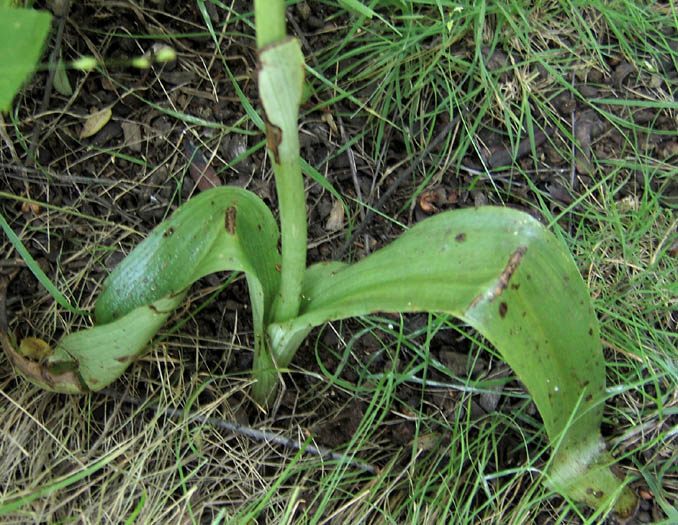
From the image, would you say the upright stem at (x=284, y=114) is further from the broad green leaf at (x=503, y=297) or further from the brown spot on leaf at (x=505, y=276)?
the brown spot on leaf at (x=505, y=276)

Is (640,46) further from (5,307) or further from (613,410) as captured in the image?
(5,307)

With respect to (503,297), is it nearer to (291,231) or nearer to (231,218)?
(291,231)

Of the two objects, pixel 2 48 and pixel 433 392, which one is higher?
pixel 2 48

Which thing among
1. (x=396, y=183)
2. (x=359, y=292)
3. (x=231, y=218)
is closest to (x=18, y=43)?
(x=231, y=218)

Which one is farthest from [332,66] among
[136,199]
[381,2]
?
[136,199]

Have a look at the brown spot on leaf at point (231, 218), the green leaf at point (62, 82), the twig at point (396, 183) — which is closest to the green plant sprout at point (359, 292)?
the brown spot on leaf at point (231, 218)

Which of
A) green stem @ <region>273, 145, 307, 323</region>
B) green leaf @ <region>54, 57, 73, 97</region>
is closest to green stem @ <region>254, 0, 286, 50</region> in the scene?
green stem @ <region>273, 145, 307, 323</region>
